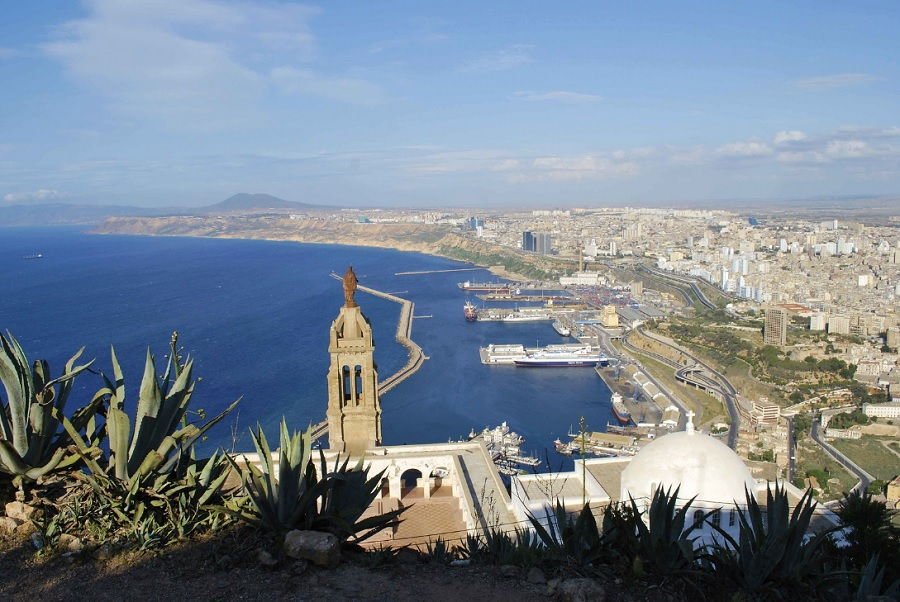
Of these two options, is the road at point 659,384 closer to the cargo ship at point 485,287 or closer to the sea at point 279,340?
the sea at point 279,340

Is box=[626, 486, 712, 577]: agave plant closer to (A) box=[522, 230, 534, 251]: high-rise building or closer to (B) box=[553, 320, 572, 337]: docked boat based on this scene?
(B) box=[553, 320, 572, 337]: docked boat

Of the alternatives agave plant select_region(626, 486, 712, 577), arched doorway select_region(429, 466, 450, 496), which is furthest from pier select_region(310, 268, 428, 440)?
agave plant select_region(626, 486, 712, 577)

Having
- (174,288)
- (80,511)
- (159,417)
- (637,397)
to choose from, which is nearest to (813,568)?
(159,417)

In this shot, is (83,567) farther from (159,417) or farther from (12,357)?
(12,357)

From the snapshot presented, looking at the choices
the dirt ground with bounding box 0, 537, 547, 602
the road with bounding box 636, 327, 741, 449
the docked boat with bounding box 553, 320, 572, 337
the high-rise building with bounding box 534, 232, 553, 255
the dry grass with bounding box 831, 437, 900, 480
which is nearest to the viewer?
the dirt ground with bounding box 0, 537, 547, 602

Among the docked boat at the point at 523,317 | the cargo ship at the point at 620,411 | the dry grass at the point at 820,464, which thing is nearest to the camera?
the dry grass at the point at 820,464

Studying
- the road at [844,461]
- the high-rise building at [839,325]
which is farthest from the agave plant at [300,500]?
the high-rise building at [839,325]

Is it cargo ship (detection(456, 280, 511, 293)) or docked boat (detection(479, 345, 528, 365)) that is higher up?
cargo ship (detection(456, 280, 511, 293))
